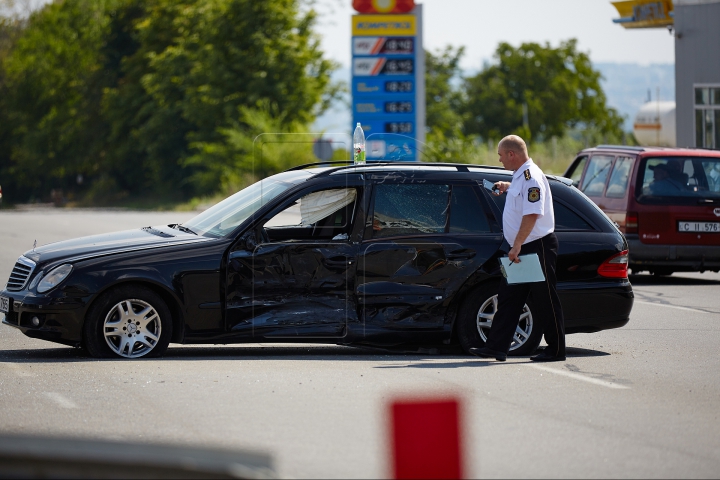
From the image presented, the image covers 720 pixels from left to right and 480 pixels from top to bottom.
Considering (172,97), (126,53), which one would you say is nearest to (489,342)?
(172,97)

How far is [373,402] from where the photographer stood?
23.7 feet

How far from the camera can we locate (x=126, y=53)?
72062 millimetres

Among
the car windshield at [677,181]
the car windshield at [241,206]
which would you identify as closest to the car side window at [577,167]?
the car windshield at [677,181]

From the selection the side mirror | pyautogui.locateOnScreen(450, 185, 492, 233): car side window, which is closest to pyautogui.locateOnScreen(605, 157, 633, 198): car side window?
pyautogui.locateOnScreen(450, 185, 492, 233): car side window

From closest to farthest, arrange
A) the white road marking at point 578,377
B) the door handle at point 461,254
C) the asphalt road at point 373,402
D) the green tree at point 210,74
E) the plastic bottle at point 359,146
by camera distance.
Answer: the asphalt road at point 373,402, the white road marking at point 578,377, the door handle at point 461,254, the plastic bottle at point 359,146, the green tree at point 210,74

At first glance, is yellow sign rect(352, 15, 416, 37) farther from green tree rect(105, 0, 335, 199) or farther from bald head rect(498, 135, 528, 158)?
bald head rect(498, 135, 528, 158)

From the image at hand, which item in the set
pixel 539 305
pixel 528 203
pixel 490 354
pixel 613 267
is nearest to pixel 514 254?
pixel 528 203

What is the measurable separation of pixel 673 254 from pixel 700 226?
1.75 feet

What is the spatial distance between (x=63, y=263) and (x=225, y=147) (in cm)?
4761

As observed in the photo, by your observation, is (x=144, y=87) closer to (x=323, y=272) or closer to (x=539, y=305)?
(x=323, y=272)

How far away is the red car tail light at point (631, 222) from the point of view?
15.5 metres

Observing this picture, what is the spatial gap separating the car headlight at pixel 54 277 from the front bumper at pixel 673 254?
29.0 ft

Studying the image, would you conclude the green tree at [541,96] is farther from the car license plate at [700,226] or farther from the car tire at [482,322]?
the car tire at [482,322]

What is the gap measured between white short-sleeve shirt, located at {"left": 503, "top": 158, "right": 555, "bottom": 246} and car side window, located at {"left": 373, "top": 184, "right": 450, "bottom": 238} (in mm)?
761
